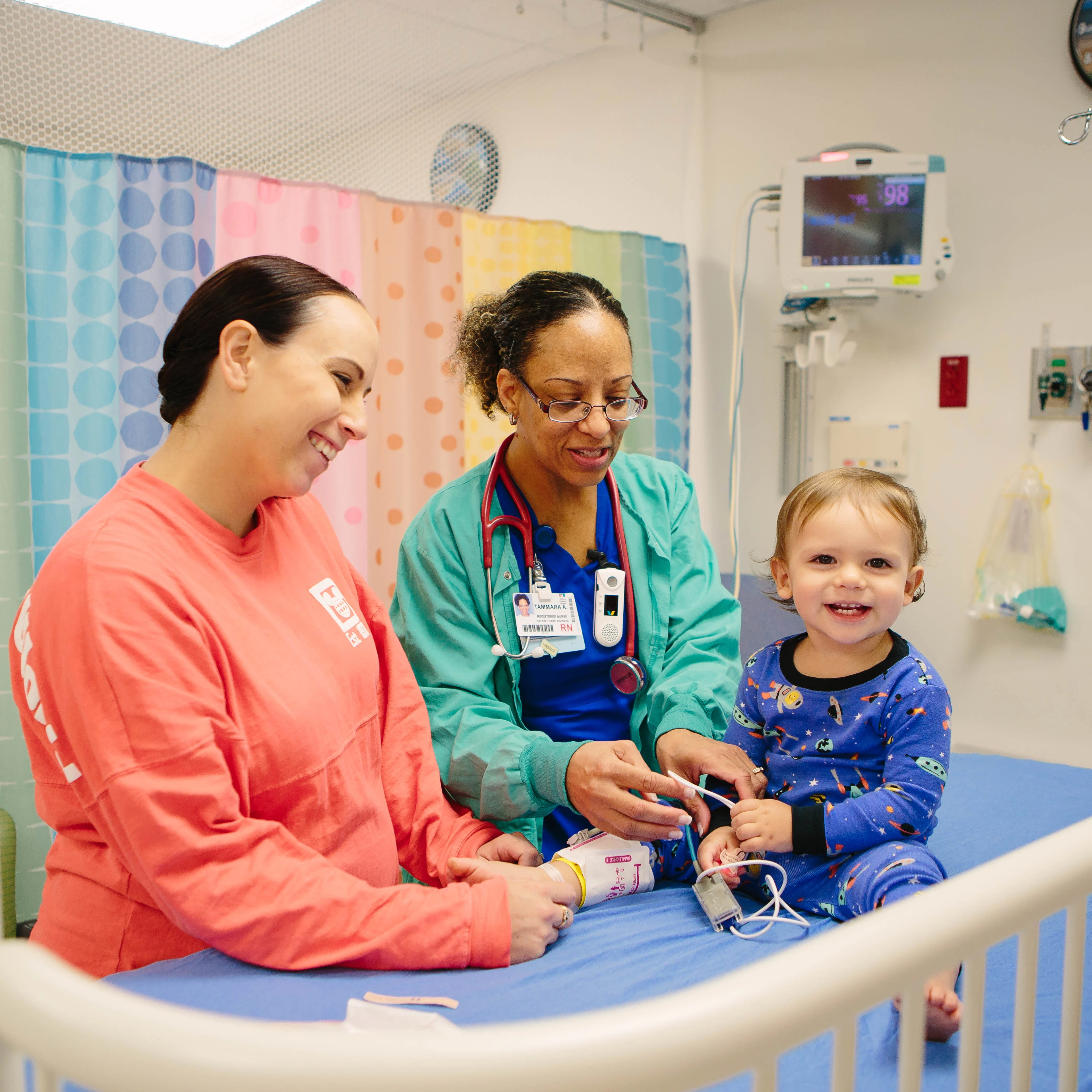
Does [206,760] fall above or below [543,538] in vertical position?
below

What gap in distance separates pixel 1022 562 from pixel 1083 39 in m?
1.59

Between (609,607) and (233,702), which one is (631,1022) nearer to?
(233,702)

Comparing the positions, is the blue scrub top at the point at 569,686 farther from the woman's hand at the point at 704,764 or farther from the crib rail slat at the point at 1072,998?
the crib rail slat at the point at 1072,998

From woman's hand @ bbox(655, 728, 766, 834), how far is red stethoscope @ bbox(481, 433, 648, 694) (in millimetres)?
144

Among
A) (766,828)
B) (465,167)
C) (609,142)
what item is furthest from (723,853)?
(609,142)

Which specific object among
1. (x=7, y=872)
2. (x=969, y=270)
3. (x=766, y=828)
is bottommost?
(x=7, y=872)

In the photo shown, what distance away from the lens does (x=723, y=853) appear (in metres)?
1.39

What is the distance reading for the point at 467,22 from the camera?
126 inches

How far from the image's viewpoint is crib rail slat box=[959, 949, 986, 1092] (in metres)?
0.70

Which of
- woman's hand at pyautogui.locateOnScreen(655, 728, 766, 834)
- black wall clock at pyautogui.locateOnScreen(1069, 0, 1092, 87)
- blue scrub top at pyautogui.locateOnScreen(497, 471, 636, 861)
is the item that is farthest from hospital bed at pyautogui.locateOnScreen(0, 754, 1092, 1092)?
black wall clock at pyautogui.locateOnScreen(1069, 0, 1092, 87)

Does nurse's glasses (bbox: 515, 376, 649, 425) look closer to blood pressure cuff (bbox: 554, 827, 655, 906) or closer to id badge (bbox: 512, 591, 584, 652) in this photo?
id badge (bbox: 512, 591, 584, 652)

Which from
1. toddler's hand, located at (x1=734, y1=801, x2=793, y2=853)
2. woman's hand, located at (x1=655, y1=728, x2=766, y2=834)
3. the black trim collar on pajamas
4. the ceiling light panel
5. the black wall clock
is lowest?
toddler's hand, located at (x1=734, y1=801, x2=793, y2=853)

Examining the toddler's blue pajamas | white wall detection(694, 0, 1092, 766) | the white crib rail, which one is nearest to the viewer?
the white crib rail

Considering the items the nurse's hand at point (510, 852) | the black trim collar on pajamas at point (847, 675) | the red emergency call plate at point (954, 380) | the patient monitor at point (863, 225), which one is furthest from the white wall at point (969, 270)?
the nurse's hand at point (510, 852)
